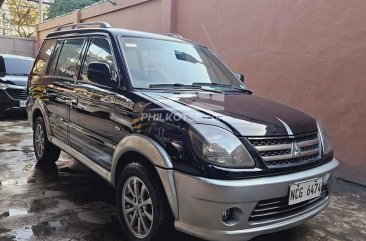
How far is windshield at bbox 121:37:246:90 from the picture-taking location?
11.6 ft

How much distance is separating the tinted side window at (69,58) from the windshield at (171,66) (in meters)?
0.90

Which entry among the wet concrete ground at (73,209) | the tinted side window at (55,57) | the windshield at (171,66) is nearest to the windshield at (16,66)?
the wet concrete ground at (73,209)

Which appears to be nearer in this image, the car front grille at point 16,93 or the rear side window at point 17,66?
the car front grille at point 16,93

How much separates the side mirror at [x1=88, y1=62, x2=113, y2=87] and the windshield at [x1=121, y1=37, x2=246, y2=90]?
0.20m

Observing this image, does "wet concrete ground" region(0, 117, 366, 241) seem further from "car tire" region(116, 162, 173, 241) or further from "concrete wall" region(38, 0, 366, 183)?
"concrete wall" region(38, 0, 366, 183)

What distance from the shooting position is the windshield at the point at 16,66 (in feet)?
33.8

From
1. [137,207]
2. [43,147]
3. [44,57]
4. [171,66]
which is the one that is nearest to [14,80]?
[44,57]

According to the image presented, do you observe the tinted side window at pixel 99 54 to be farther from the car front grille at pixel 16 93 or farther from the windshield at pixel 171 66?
the car front grille at pixel 16 93

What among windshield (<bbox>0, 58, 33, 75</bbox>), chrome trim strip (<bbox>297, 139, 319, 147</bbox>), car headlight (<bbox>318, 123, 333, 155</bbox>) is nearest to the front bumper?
chrome trim strip (<bbox>297, 139, 319, 147</bbox>)

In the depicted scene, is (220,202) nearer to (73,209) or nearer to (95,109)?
(95,109)

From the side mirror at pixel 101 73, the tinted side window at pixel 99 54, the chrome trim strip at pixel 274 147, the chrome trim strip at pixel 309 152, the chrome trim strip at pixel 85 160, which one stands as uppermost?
the tinted side window at pixel 99 54

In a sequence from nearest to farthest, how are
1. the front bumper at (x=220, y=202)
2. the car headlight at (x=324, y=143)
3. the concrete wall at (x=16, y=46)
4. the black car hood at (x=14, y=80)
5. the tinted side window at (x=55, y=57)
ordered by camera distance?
the front bumper at (x=220, y=202), the car headlight at (x=324, y=143), the tinted side window at (x=55, y=57), the black car hood at (x=14, y=80), the concrete wall at (x=16, y=46)

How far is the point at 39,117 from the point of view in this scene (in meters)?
5.50

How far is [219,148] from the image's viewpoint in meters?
2.60
